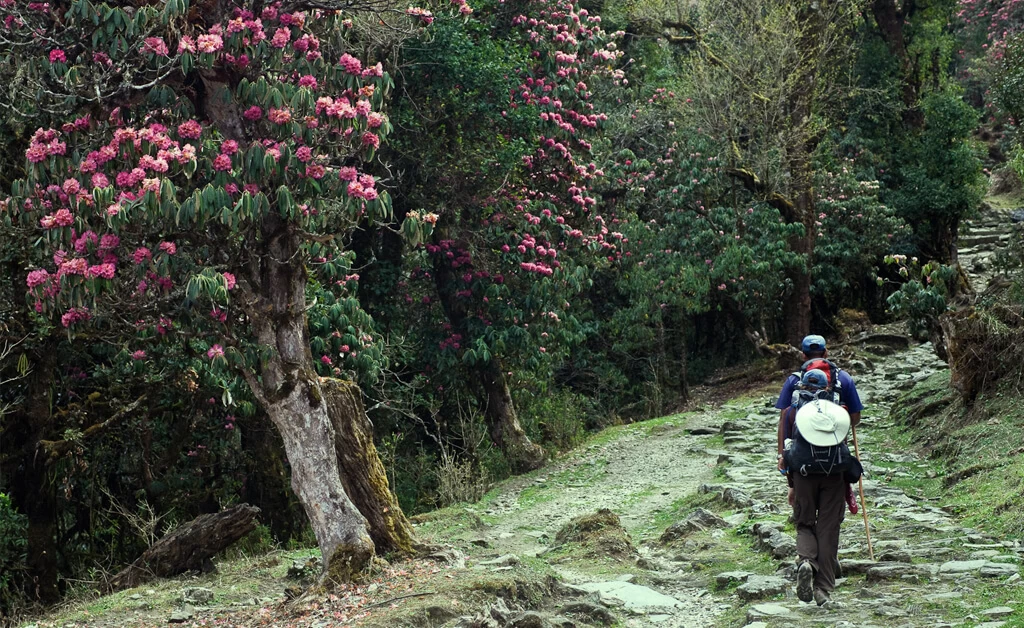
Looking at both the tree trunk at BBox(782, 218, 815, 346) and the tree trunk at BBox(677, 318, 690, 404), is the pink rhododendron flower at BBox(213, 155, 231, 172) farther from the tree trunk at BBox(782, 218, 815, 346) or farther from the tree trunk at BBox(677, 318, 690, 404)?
the tree trunk at BBox(782, 218, 815, 346)

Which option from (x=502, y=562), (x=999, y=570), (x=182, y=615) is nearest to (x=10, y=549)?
(x=182, y=615)

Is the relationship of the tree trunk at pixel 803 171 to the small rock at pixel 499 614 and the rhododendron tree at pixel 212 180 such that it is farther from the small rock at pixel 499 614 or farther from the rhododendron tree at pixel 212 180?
the small rock at pixel 499 614

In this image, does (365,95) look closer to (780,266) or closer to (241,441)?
(241,441)

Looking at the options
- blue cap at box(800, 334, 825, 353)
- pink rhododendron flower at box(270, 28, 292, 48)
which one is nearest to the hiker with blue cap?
blue cap at box(800, 334, 825, 353)

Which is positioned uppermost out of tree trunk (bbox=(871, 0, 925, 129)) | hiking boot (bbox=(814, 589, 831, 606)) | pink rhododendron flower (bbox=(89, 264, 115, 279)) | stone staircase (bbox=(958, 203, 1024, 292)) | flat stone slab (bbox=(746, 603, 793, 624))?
tree trunk (bbox=(871, 0, 925, 129))

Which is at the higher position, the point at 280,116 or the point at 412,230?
the point at 280,116

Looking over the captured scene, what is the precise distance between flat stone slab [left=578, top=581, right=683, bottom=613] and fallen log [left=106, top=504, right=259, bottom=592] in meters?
3.78

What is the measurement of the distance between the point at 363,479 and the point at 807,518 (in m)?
3.96

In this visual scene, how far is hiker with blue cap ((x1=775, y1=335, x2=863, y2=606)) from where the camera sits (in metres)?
7.20

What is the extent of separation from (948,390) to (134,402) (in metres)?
11.2

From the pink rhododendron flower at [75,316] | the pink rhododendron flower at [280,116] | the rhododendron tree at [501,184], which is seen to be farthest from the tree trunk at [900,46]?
the pink rhododendron flower at [75,316]

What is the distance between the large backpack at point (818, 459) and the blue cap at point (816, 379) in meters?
0.18

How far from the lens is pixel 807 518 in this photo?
24.2 feet

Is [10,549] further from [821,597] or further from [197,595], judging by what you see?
[821,597]
